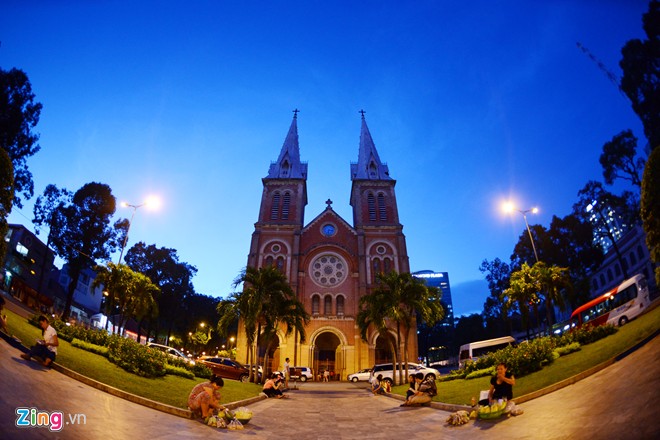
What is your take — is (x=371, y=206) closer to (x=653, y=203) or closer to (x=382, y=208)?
(x=382, y=208)

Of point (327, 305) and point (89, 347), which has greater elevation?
point (327, 305)

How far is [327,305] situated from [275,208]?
14.5 metres

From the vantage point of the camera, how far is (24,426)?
16.4 ft

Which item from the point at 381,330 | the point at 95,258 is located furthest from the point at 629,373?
the point at 95,258

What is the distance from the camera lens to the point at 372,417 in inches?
446

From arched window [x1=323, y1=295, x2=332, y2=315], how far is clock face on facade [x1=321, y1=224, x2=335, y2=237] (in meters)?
7.90

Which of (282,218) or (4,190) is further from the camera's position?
(282,218)

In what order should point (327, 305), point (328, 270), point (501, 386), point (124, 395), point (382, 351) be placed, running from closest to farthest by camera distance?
1. point (501, 386)
2. point (124, 395)
3. point (382, 351)
4. point (327, 305)
5. point (328, 270)

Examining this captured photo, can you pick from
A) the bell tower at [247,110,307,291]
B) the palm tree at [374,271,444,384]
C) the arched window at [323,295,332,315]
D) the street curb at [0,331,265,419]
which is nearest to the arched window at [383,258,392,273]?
the arched window at [323,295,332,315]

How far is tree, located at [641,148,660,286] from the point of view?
10.1 m

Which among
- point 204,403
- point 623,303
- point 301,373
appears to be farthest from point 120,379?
point 623,303

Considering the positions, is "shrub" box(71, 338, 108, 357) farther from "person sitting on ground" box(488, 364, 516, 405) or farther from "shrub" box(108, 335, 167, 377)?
"person sitting on ground" box(488, 364, 516, 405)

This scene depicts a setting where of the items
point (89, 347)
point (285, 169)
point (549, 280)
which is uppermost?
point (285, 169)

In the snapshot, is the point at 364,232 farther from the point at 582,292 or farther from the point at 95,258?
the point at 95,258
